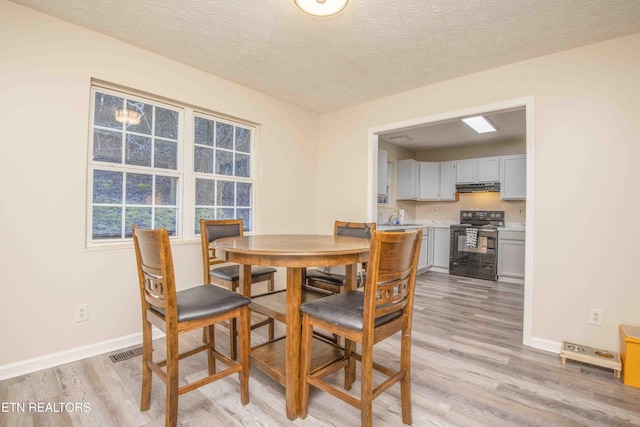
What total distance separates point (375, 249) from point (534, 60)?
256cm

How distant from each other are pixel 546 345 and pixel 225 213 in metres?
3.27

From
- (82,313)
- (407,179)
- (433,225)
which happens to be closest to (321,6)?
(82,313)

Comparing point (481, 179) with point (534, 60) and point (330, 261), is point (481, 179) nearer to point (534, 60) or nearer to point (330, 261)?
point (534, 60)

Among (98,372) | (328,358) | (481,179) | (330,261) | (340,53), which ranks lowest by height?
(98,372)

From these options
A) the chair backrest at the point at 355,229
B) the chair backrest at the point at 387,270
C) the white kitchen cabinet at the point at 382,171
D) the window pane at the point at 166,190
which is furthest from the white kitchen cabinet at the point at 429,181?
the chair backrest at the point at 387,270

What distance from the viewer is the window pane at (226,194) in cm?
324

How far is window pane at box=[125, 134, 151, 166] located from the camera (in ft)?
8.43

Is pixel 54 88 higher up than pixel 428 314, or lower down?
higher up

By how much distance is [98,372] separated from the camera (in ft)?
6.70

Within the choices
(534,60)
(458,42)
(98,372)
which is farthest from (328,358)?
(534,60)

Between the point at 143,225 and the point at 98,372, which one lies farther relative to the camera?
the point at 143,225

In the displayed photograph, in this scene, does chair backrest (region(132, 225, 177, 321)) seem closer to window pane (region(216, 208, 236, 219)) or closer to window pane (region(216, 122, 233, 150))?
window pane (region(216, 208, 236, 219))

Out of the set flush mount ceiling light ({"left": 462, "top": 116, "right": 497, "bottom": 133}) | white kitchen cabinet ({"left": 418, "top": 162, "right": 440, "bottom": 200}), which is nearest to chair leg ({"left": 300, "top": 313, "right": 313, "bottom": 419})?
flush mount ceiling light ({"left": 462, "top": 116, "right": 497, "bottom": 133})

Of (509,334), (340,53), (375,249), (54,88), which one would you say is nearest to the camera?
(375,249)
